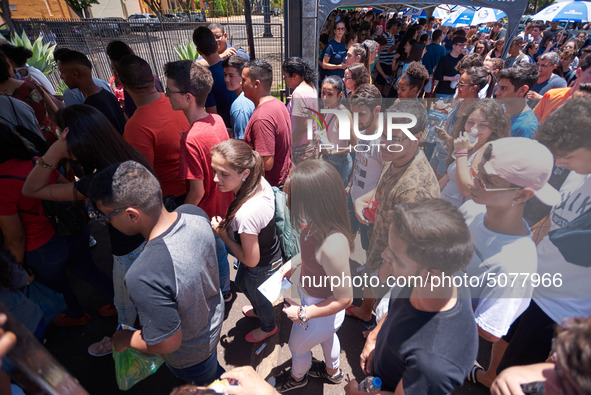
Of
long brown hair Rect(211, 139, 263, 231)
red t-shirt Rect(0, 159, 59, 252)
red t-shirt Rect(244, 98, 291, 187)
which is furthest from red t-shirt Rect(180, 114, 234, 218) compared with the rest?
red t-shirt Rect(0, 159, 59, 252)

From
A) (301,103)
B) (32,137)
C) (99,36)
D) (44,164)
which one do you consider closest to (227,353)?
(44,164)

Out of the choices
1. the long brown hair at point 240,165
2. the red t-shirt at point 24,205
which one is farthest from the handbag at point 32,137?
the long brown hair at point 240,165

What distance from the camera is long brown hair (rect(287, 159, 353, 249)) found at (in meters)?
1.57

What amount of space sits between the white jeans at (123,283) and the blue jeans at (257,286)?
0.74 metres

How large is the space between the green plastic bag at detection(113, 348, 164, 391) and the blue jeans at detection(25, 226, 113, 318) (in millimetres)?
1079

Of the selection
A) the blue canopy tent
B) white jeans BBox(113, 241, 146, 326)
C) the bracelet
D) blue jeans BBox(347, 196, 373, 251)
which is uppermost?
the blue canopy tent

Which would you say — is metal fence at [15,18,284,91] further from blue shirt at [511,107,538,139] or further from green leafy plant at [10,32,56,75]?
blue shirt at [511,107,538,139]

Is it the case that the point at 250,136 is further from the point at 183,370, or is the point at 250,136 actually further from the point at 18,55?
the point at 18,55

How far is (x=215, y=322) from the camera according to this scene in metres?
1.63

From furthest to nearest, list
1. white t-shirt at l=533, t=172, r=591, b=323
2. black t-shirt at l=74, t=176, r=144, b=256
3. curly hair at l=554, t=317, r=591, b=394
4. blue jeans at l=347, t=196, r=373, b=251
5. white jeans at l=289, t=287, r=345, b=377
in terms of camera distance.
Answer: blue jeans at l=347, t=196, r=373, b=251
black t-shirt at l=74, t=176, r=144, b=256
white jeans at l=289, t=287, r=345, b=377
white t-shirt at l=533, t=172, r=591, b=323
curly hair at l=554, t=317, r=591, b=394

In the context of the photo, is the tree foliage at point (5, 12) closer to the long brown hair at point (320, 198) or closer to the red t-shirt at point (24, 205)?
the red t-shirt at point (24, 205)

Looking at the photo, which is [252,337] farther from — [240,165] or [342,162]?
[342,162]

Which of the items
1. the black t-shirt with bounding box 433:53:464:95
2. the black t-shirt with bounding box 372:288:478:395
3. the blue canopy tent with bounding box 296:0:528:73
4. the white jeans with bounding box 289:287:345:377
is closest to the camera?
the black t-shirt with bounding box 372:288:478:395

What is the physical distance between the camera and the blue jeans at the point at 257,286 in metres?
2.12
